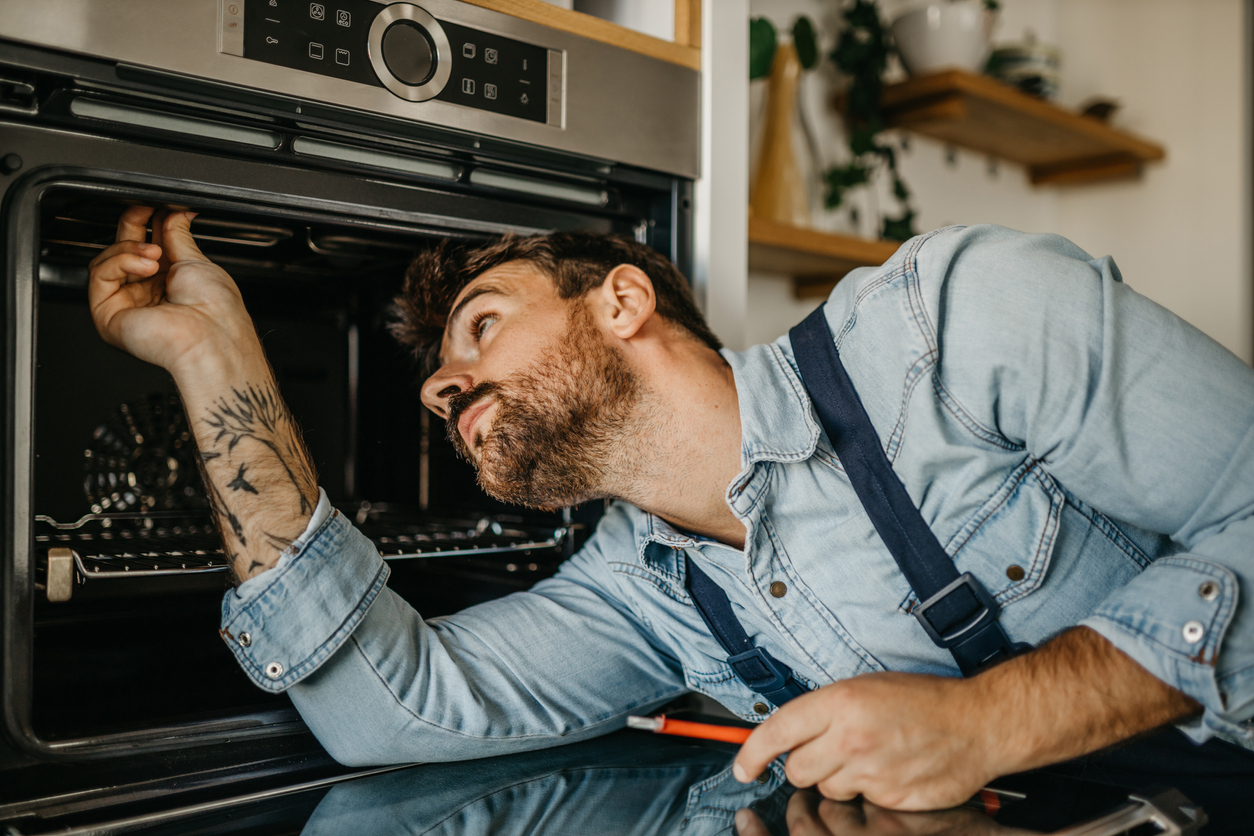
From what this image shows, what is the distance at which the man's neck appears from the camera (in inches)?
38.4

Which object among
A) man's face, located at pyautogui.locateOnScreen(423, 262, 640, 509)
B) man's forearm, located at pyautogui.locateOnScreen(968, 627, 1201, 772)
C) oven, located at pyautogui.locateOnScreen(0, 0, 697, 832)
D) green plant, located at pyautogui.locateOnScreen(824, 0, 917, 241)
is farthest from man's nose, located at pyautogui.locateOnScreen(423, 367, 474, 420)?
green plant, located at pyautogui.locateOnScreen(824, 0, 917, 241)

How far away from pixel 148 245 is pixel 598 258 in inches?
18.0

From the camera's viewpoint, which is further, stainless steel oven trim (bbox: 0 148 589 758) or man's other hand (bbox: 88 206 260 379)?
man's other hand (bbox: 88 206 260 379)

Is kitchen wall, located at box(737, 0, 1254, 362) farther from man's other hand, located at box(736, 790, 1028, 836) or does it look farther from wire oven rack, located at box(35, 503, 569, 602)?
man's other hand, located at box(736, 790, 1028, 836)

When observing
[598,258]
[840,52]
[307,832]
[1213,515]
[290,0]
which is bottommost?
[307,832]

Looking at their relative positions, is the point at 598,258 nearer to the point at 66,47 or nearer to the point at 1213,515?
the point at 66,47

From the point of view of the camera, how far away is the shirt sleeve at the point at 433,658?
0.81 metres

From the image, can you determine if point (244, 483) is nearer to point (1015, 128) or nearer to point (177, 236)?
point (177, 236)

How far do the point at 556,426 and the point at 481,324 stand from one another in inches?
6.4

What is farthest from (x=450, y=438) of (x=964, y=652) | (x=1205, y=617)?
(x=1205, y=617)

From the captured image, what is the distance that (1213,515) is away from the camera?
0.75 metres

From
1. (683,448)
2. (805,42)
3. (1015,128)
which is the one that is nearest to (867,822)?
(683,448)

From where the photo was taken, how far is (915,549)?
2.74 feet

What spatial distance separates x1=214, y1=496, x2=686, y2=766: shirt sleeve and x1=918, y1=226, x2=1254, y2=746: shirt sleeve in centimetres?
44
